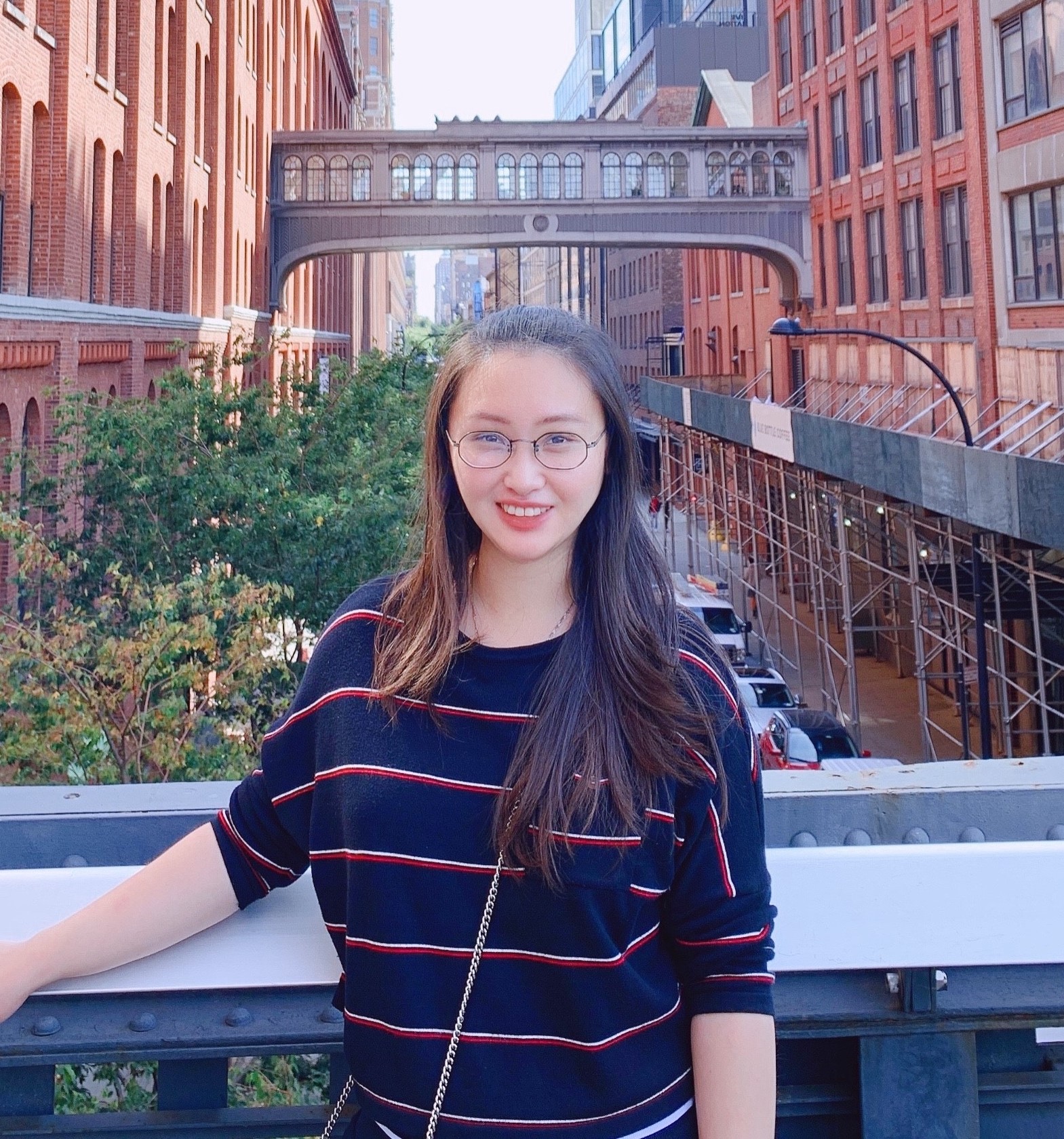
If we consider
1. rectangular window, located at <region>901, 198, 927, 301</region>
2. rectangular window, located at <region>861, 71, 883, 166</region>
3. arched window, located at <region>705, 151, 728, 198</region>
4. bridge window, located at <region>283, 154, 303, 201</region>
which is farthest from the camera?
arched window, located at <region>705, 151, 728, 198</region>

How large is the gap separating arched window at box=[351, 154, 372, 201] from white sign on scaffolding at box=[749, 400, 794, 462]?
19642 mm

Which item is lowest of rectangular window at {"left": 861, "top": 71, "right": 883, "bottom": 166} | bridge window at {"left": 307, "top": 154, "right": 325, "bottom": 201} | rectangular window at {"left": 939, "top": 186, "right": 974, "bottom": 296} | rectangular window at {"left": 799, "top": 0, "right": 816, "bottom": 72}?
rectangular window at {"left": 939, "top": 186, "right": 974, "bottom": 296}

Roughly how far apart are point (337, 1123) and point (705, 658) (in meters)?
0.94

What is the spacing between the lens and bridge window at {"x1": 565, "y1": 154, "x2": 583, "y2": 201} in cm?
4534

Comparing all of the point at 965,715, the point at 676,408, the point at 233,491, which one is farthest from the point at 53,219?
the point at 676,408

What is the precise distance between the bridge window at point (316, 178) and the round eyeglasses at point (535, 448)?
145ft

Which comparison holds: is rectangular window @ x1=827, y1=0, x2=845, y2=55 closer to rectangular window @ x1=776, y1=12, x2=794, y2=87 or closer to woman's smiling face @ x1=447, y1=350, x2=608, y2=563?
rectangular window @ x1=776, y1=12, x2=794, y2=87

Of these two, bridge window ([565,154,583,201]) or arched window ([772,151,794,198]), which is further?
bridge window ([565,154,583,201])

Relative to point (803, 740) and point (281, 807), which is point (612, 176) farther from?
point (281, 807)

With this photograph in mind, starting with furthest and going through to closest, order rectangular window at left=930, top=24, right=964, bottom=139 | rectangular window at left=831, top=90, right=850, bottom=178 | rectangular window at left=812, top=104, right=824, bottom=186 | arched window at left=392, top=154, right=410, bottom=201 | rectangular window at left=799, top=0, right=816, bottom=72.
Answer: arched window at left=392, top=154, right=410, bottom=201 → rectangular window at left=812, top=104, right=824, bottom=186 → rectangular window at left=799, top=0, right=816, bottom=72 → rectangular window at left=831, top=90, right=850, bottom=178 → rectangular window at left=930, top=24, right=964, bottom=139

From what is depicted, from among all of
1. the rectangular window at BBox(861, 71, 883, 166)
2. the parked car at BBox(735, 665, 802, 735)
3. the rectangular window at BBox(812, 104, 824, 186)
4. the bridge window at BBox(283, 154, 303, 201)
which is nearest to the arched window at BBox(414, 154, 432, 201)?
the bridge window at BBox(283, 154, 303, 201)

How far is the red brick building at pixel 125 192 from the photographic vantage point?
17.8m

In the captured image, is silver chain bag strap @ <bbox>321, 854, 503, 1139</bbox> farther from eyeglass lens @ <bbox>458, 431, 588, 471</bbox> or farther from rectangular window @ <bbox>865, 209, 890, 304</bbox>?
rectangular window @ <bbox>865, 209, 890, 304</bbox>

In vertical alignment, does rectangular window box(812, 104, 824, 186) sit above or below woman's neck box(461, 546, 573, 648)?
above
